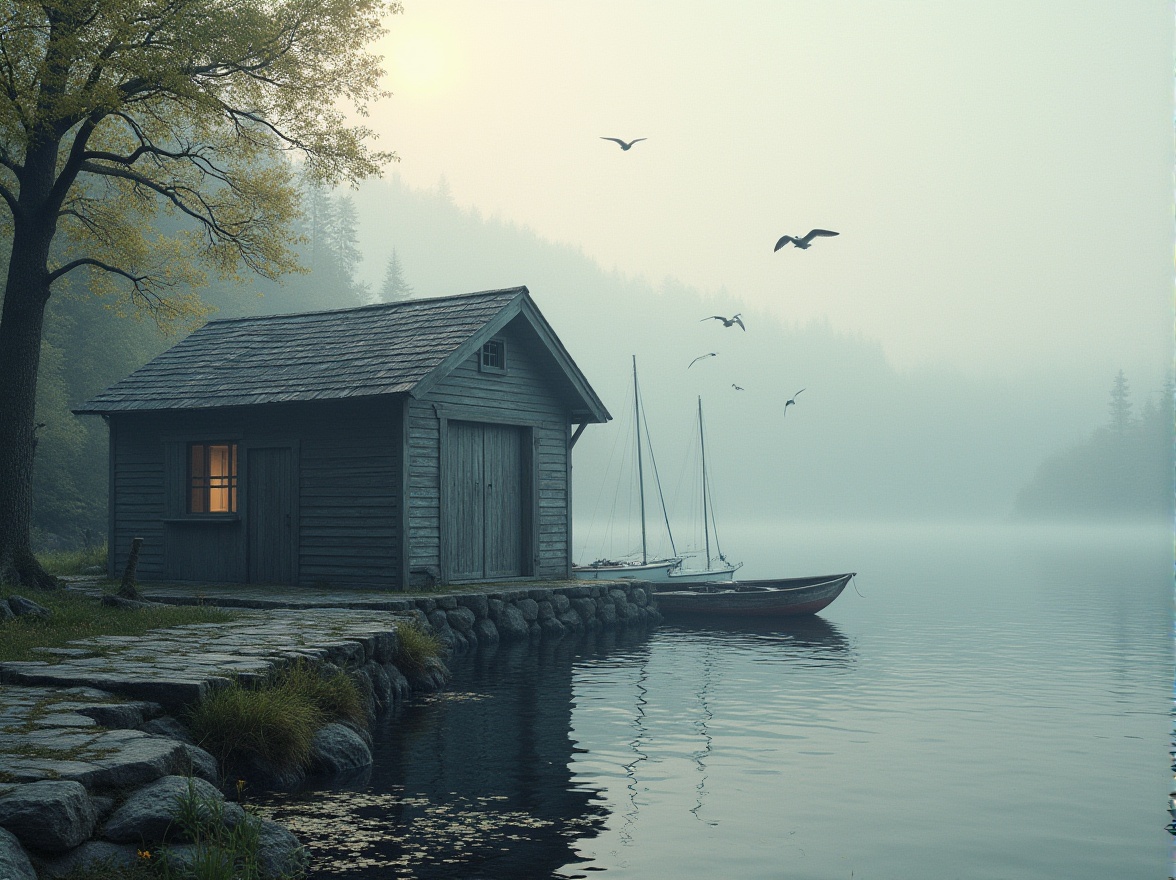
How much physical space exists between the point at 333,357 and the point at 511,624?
20.6ft

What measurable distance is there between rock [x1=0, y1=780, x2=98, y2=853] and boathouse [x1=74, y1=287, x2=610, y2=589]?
13354mm

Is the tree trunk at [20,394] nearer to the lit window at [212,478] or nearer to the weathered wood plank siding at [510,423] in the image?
the lit window at [212,478]

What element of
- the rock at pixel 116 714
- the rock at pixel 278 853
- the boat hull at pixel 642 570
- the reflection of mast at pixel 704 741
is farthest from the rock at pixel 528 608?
the rock at pixel 278 853

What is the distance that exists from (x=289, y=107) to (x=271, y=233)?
2.46 meters

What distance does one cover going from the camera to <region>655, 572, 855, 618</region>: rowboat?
27406mm

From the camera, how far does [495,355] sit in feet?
76.1

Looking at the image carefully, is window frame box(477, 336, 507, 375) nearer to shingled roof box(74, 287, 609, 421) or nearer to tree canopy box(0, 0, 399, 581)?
shingled roof box(74, 287, 609, 421)

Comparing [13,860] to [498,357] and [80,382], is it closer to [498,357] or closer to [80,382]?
[498,357]

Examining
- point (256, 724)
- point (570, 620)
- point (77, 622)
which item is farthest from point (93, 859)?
point (570, 620)

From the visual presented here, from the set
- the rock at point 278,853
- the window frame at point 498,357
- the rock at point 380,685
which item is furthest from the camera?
the window frame at point 498,357

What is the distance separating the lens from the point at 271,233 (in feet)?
71.8

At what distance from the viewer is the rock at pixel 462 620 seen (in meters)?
19.3

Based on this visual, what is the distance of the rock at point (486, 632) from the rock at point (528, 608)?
123cm

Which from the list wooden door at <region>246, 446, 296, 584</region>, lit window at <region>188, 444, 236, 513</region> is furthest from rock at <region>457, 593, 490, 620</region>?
lit window at <region>188, 444, 236, 513</region>
